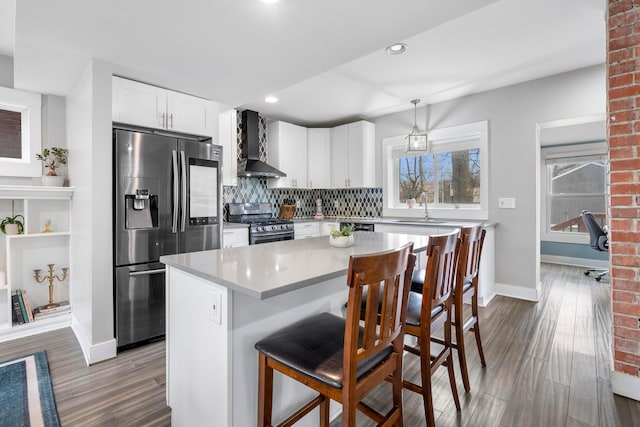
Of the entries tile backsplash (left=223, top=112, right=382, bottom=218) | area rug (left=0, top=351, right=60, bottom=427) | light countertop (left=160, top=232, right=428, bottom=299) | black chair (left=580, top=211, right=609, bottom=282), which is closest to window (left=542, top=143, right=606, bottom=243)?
black chair (left=580, top=211, right=609, bottom=282)

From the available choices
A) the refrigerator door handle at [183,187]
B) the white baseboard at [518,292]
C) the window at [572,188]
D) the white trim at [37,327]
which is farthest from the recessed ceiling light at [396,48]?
the window at [572,188]

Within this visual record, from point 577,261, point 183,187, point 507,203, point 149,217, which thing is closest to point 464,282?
point 507,203

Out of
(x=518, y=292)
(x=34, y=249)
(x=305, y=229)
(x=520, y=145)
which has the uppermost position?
(x=520, y=145)

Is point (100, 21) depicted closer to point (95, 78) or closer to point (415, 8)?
point (95, 78)

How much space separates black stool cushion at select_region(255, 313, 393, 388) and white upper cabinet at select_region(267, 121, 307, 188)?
3573 millimetres

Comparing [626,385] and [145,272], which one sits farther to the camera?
[145,272]

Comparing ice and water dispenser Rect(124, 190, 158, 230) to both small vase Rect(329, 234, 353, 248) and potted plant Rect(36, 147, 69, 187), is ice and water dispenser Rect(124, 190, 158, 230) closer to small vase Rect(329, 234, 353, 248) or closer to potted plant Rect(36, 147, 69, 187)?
potted plant Rect(36, 147, 69, 187)

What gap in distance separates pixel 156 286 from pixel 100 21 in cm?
197

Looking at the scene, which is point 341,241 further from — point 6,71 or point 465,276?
point 6,71

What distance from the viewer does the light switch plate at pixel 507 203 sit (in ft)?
12.1

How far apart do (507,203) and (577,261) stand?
3163mm

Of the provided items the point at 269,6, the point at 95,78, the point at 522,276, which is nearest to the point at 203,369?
the point at 269,6

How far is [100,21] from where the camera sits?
184 cm

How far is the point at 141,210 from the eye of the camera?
2.56m
